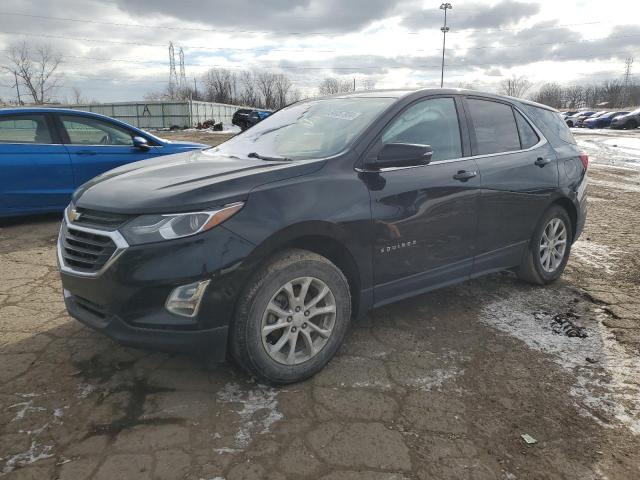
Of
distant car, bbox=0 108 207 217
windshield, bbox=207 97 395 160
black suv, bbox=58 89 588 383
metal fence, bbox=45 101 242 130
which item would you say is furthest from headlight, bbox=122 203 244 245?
metal fence, bbox=45 101 242 130

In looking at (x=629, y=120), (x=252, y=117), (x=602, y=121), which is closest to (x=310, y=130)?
(x=252, y=117)

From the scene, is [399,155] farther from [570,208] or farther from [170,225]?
[570,208]

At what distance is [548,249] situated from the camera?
452cm

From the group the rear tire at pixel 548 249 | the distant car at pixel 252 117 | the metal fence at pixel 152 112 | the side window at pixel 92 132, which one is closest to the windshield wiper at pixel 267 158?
the distant car at pixel 252 117

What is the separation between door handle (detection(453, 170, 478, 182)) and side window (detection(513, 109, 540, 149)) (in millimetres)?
920

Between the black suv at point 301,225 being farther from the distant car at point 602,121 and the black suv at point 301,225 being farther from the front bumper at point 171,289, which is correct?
the distant car at point 602,121

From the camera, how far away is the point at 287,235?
2.70 meters

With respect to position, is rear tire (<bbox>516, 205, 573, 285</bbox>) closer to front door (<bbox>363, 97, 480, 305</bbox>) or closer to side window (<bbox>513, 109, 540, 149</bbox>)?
side window (<bbox>513, 109, 540, 149</bbox>)

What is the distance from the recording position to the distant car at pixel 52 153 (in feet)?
20.1

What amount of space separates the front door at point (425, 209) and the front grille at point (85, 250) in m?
1.52

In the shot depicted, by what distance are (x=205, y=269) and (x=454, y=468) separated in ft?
4.85

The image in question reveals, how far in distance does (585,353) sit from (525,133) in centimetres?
195

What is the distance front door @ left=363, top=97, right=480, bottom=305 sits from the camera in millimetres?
3143

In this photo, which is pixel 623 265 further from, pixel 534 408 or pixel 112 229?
pixel 112 229
